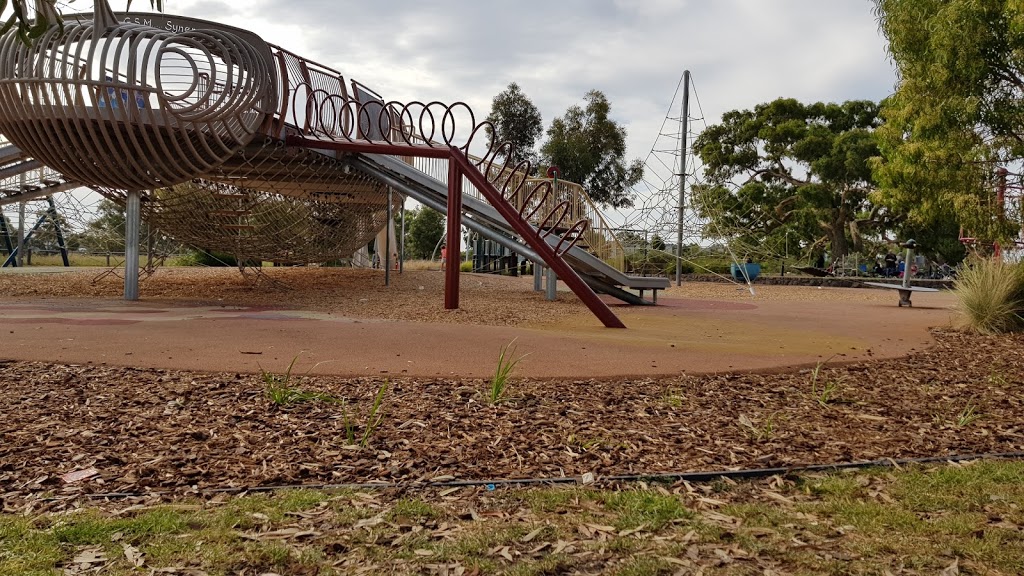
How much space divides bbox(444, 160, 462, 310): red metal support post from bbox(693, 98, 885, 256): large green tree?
20.4 m

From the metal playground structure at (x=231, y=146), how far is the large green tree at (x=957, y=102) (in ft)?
18.8

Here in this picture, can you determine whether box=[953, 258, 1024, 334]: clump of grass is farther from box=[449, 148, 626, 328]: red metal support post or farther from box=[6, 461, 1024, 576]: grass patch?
box=[6, 461, 1024, 576]: grass patch

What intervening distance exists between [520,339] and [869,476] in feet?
13.1

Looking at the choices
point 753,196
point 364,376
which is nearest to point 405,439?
point 364,376

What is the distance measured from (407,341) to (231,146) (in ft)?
17.8

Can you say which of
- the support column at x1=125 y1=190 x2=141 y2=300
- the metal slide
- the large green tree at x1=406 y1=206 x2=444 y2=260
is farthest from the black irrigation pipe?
the large green tree at x1=406 y1=206 x2=444 y2=260

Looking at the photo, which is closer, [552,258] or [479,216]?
[552,258]

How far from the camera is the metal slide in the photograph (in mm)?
11523

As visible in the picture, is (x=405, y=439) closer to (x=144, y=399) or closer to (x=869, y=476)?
(x=144, y=399)

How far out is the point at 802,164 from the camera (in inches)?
1261

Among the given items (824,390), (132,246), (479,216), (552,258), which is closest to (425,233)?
(479,216)

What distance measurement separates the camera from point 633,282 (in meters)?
12.5

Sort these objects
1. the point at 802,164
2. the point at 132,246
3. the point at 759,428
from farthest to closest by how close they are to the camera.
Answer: the point at 802,164 → the point at 132,246 → the point at 759,428

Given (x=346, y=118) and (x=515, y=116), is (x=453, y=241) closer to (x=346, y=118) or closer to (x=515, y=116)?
(x=346, y=118)
